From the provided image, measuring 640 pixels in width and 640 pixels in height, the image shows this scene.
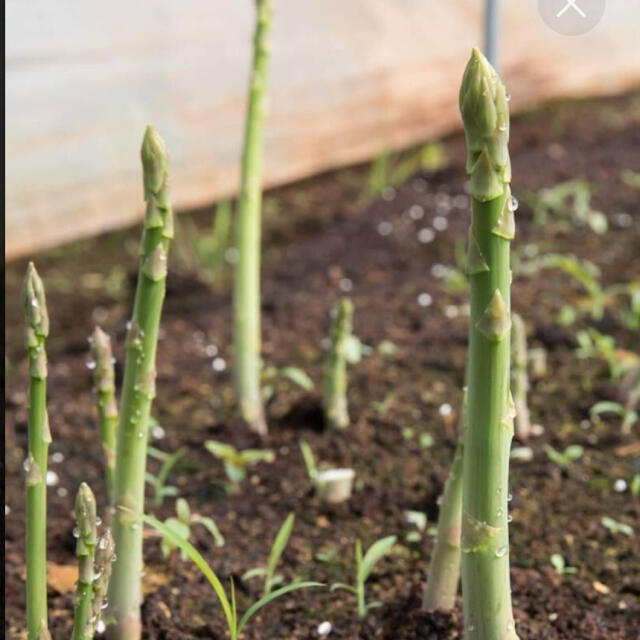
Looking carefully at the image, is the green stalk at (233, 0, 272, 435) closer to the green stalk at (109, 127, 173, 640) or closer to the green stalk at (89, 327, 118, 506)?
the green stalk at (89, 327, 118, 506)

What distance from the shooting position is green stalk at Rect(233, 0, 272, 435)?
7.41 ft

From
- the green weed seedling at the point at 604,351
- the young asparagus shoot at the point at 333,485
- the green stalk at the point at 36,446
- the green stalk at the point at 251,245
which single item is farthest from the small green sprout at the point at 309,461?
the green stalk at the point at 36,446

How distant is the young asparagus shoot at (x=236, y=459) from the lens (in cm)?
224

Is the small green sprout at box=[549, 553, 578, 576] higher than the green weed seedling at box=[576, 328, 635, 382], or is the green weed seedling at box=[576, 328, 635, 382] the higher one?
the green weed seedling at box=[576, 328, 635, 382]

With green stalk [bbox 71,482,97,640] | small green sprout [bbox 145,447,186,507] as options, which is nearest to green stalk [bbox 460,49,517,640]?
green stalk [bbox 71,482,97,640]

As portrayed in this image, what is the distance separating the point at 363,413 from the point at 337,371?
174 millimetres

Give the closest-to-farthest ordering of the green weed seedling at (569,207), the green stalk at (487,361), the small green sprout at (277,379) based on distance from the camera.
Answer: the green stalk at (487,361), the small green sprout at (277,379), the green weed seedling at (569,207)

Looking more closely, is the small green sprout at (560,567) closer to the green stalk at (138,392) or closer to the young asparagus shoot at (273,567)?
the young asparagus shoot at (273,567)

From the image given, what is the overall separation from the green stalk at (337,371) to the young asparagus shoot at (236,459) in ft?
0.49

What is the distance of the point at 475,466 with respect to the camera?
1.31m

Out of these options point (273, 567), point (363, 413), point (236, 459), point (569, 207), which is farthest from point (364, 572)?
point (569, 207)

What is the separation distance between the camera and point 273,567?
1.85 m

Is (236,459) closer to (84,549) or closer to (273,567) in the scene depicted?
(273,567)

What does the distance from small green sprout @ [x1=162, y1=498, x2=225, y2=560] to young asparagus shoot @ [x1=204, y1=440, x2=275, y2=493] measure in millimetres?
129
